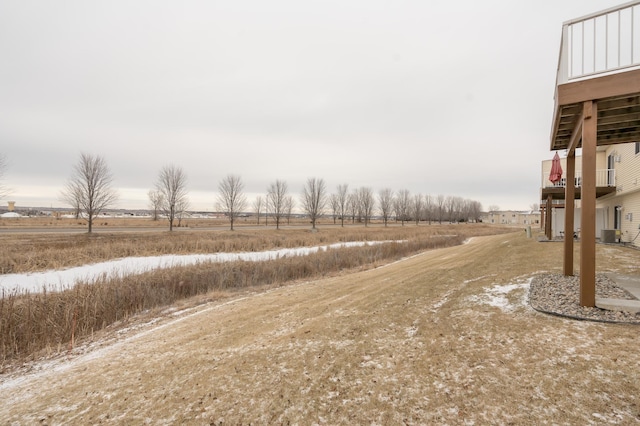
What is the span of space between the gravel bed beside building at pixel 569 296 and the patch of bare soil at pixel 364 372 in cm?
24

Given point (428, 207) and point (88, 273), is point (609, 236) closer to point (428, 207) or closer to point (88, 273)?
point (88, 273)

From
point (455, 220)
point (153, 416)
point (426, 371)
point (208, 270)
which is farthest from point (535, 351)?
point (455, 220)

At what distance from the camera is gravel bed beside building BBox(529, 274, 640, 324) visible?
4754mm

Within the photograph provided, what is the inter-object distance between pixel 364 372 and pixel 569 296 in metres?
4.60

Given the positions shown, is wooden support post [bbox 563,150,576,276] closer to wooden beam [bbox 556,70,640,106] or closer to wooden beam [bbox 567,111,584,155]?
wooden beam [bbox 567,111,584,155]

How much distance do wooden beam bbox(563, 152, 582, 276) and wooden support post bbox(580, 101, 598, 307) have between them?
2.11 meters

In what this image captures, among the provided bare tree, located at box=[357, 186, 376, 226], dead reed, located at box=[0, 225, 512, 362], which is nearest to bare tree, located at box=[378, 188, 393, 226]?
bare tree, located at box=[357, 186, 376, 226]

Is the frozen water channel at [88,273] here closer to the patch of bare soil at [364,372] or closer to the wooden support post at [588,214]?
the patch of bare soil at [364,372]

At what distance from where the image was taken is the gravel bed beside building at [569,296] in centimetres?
475

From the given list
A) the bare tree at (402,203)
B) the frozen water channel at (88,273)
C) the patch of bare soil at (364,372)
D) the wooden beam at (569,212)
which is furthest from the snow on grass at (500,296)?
the bare tree at (402,203)

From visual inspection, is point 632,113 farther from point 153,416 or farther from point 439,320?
point 153,416

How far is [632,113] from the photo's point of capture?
5.91 m

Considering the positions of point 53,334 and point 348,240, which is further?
point 348,240

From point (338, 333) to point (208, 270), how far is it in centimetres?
1058
